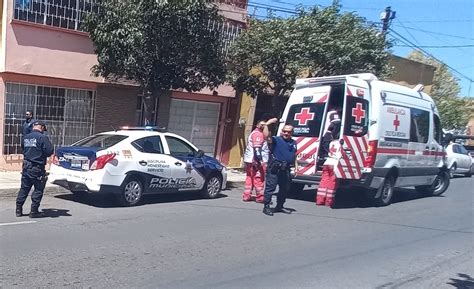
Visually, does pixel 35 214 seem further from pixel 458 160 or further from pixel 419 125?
pixel 458 160

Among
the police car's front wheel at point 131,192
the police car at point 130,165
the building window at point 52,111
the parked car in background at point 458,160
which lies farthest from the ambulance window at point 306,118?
the parked car in background at point 458,160

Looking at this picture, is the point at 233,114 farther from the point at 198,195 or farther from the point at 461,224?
the point at 461,224

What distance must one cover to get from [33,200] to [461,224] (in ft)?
26.7

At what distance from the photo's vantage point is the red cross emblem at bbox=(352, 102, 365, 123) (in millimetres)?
10977

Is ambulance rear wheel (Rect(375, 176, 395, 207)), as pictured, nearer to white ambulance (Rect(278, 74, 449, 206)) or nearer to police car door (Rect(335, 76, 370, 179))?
white ambulance (Rect(278, 74, 449, 206))

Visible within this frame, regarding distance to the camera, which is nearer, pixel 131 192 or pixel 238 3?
pixel 131 192

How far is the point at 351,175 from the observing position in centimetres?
1102

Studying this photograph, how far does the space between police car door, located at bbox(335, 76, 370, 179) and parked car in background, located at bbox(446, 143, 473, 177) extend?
43.8ft

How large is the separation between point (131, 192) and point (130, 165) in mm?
550

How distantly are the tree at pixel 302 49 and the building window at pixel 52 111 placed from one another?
15.5 feet

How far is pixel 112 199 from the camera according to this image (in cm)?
1034

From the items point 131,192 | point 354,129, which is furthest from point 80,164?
point 354,129

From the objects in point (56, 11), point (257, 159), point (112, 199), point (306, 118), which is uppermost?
point (56, 11)

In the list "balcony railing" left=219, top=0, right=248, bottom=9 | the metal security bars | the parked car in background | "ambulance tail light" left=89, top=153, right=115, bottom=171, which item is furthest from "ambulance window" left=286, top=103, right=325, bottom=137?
the parked car in background
